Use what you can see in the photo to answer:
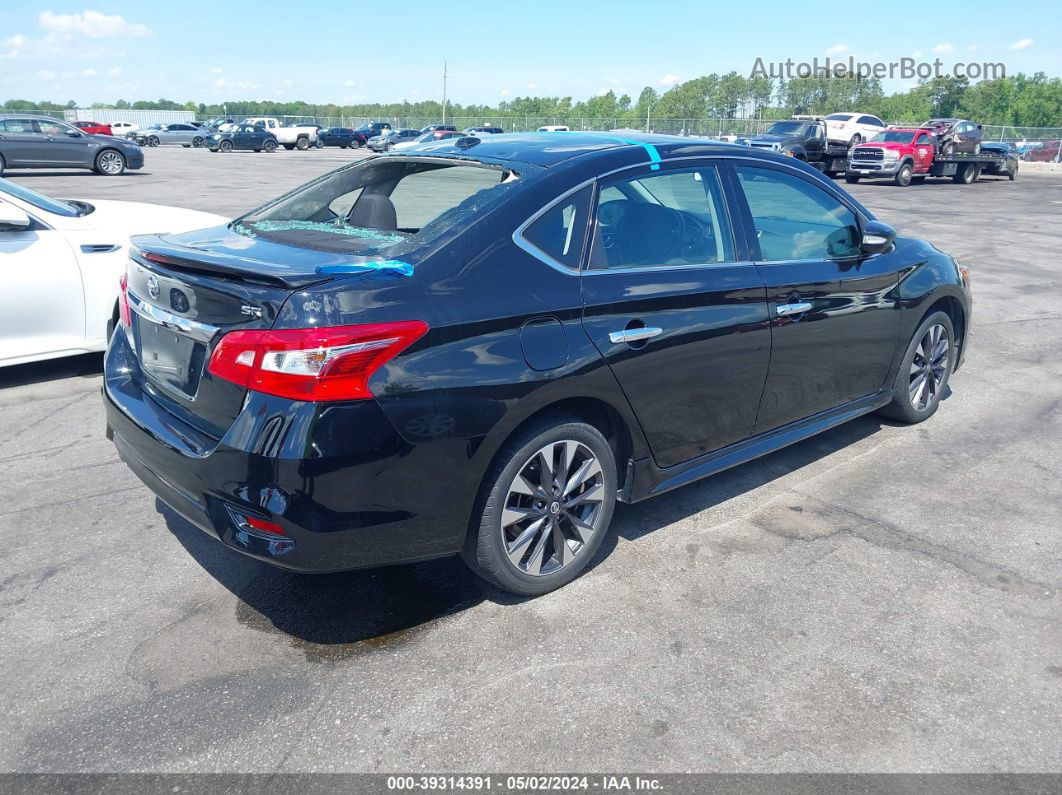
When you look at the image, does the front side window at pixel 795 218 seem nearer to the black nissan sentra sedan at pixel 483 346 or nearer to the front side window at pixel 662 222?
the black nissan sentra sedan at pixel 483 346

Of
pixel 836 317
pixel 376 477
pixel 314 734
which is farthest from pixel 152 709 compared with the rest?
pixel 836 317

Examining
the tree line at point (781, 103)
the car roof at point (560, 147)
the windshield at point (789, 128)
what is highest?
the tree line at point (781, 103)

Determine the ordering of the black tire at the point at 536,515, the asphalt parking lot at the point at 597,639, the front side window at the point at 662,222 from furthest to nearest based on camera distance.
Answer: the front side window at the point at 662,222 → the black tire at the point at 536,515 → the asphalt parking lot at the point at 597,639

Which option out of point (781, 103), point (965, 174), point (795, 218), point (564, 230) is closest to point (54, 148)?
point (795, 218)

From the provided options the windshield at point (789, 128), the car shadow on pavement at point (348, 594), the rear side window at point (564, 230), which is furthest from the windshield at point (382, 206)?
the windshield at point (789, 128)

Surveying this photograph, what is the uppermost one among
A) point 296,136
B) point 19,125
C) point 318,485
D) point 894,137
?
point 296,136

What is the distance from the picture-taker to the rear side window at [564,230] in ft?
11.1

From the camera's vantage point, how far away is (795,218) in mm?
4664

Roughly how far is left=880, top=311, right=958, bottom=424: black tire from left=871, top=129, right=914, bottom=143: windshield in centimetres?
2682

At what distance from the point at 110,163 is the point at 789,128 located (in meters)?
21.9

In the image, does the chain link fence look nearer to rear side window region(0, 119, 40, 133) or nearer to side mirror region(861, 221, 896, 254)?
rear side window region(0, 119, 40, 133)

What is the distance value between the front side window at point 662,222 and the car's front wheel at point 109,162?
1024 inches

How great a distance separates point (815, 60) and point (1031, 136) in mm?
13985

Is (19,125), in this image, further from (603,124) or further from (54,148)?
(603,124)
